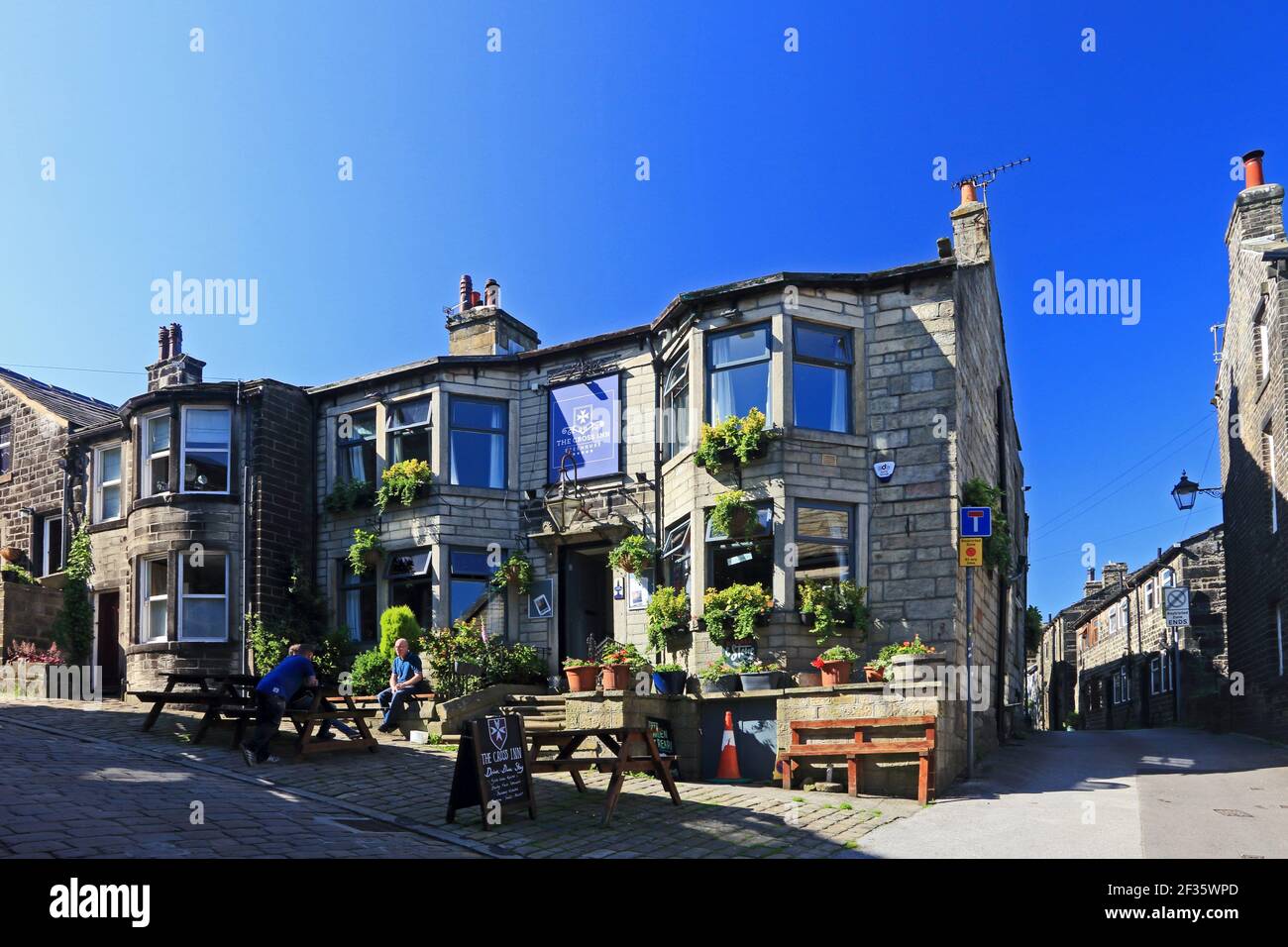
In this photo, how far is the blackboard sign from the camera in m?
13.9

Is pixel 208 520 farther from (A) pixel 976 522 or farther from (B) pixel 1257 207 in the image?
(B) pixel 1257 207

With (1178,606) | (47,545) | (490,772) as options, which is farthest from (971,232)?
(47,545)

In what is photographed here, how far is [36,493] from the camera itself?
24609mm

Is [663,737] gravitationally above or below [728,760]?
above

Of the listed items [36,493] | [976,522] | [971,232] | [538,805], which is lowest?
[538,805]

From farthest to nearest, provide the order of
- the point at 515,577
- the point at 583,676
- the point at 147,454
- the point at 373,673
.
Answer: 1. the point at 147,454
2. the point at 515,577
3. the point at 373,673
4. the point at 583,676

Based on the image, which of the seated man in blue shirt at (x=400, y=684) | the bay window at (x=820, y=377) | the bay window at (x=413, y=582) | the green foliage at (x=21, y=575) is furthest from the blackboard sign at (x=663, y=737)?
the green foliage at (x=21, y=575)

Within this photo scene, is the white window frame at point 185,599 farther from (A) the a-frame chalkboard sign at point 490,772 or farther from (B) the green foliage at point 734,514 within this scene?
(A) the a-frame chalkboard sign at point 490,772

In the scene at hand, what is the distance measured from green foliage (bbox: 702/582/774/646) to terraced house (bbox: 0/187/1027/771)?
0.27 meters

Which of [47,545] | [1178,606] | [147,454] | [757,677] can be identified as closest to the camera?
[757,677]

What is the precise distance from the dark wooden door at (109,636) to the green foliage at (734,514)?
14246 millimetres

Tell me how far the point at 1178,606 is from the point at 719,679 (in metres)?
16.9

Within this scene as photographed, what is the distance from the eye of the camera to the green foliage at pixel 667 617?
619 inches
